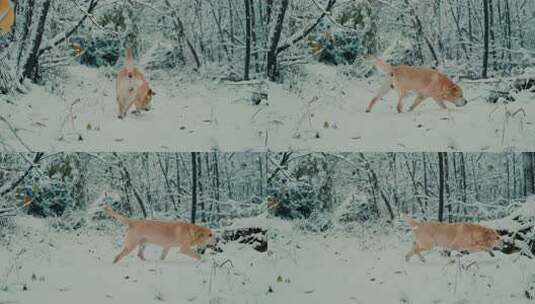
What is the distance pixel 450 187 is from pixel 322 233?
582 millimetres

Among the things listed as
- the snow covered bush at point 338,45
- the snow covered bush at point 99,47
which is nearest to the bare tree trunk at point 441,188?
the snow covered bush at point 338,45

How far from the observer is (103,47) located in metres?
3.03

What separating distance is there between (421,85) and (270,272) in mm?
1016

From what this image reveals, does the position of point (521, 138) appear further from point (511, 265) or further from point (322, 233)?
point (322, 233)

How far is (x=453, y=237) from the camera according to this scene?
3066mm

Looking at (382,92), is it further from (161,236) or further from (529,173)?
(161,236)

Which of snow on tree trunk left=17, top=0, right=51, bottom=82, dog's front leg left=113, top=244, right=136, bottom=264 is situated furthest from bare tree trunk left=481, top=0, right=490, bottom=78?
snow on tree trunk left=17, top=0, right=51, bottom=82

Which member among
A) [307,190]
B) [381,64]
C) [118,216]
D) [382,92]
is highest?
[381,64]

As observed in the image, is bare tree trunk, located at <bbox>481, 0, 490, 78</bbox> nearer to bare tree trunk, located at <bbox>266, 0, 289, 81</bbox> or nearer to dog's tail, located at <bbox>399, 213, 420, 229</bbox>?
dog's tail, located at <bbox>399, 213, 420, 229</bbox>

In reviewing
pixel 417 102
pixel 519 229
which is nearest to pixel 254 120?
pixel 417 102

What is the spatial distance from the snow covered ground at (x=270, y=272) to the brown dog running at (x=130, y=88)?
53cm

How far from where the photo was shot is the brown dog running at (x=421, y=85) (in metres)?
3.02

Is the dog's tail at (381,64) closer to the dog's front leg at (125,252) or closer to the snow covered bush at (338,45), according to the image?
the snow covered bush at (338,45)

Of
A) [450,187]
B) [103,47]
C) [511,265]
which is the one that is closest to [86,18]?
[103,47]
